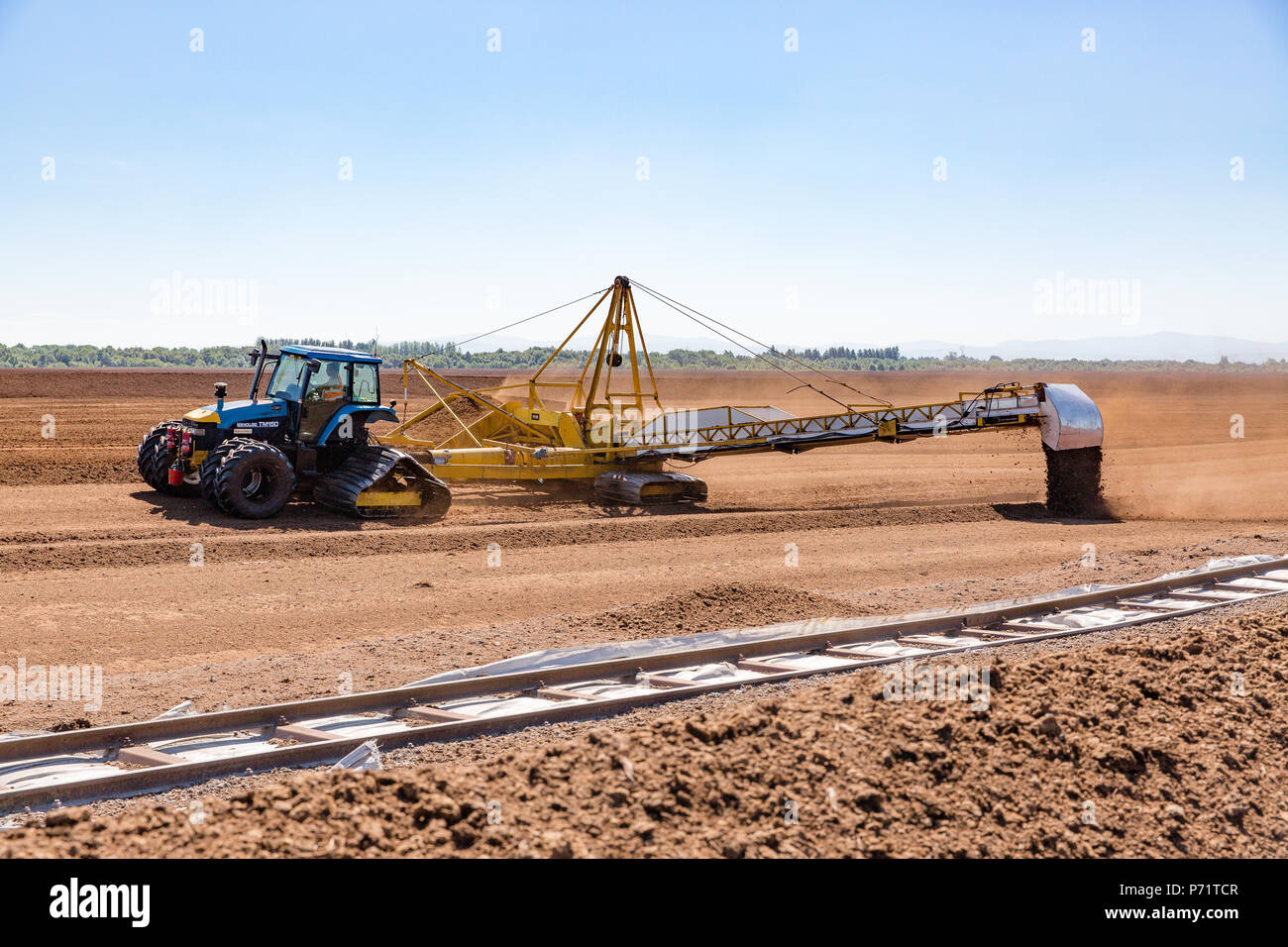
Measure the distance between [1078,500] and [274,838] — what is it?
17.2 meters

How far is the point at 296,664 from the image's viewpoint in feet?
29.9

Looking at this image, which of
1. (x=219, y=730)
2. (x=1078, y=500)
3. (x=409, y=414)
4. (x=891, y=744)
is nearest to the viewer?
(x=891, y=744)

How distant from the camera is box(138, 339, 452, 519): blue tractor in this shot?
16062 millimetres

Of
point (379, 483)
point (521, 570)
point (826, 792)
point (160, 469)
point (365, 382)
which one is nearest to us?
point (826, 792)

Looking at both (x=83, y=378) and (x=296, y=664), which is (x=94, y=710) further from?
(x=83, y=378)

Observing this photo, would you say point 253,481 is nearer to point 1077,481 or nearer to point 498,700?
point 498,700

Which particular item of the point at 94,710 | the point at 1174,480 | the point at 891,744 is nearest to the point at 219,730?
the point at 94,710

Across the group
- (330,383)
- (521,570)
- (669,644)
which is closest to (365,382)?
(330,383)

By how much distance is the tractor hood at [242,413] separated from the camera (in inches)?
645

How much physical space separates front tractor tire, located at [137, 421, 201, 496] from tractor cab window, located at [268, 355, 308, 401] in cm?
195

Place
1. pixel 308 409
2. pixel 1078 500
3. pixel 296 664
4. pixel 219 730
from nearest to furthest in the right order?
1. pixel 219 730
2. pixel 296 664
3. pixel 308 409
4. pixel 1078 500

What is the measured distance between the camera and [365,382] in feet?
Answer: 56.1

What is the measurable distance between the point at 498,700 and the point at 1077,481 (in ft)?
47.5

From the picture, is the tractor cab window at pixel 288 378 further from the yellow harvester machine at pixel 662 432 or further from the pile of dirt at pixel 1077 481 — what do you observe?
the pile of dirt at pixel 1077 481
